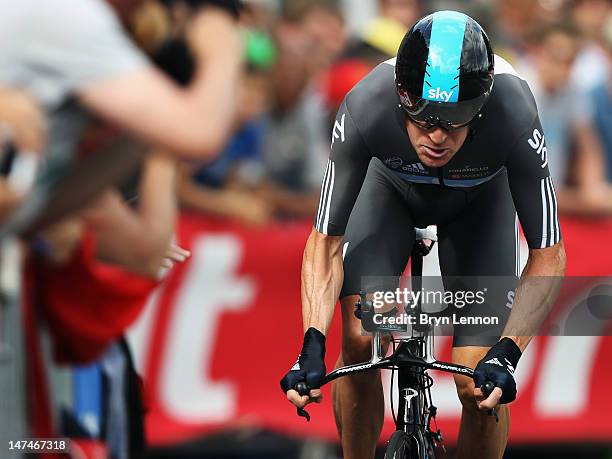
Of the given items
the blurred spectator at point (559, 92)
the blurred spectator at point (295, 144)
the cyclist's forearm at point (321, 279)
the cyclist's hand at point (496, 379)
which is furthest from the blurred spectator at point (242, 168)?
the cyclist's hand at point (496, 379)

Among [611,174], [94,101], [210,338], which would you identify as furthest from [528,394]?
[94,101]

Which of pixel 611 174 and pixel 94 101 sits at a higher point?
pixel 611 174

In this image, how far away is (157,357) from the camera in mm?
9000

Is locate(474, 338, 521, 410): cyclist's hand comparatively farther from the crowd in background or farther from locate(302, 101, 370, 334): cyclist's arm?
the crowd in background

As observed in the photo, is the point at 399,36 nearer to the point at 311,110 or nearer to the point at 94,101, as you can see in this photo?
the point at 311,110

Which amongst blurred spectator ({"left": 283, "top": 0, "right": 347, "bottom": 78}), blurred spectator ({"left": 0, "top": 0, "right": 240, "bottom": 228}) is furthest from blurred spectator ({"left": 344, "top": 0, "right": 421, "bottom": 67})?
blurred spectator ({"left": 0, "top": 0, "right": 240, "bottom": 228})

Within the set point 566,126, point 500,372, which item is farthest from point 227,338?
point 500,372

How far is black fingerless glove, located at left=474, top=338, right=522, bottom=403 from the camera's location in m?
5.03

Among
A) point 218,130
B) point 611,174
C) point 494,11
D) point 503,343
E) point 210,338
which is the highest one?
point 494,11

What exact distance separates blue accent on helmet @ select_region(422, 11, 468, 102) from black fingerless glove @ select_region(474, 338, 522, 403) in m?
0.95

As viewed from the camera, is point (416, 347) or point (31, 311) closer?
point (31, 311)

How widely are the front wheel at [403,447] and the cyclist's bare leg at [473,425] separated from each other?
473mm

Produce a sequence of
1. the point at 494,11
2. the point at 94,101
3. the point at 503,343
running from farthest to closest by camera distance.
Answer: the point at 494,11 → the point at 503,343 → the point at 94,101

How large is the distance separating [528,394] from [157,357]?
2611mm
